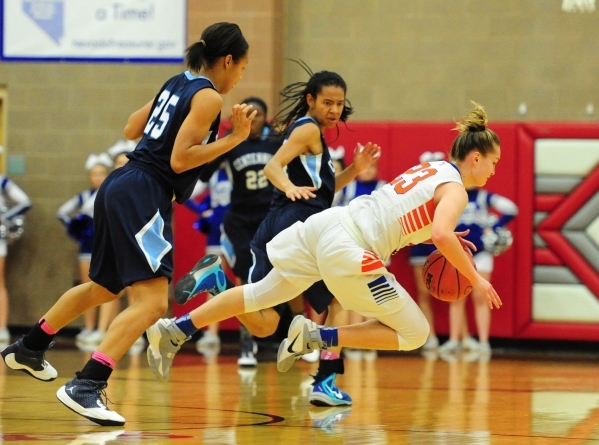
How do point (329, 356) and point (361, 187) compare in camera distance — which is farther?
point (361, 187)

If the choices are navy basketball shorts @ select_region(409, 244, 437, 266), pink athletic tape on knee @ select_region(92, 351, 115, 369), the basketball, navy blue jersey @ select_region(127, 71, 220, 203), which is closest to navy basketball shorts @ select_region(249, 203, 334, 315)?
the basketball

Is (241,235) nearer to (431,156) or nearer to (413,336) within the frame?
(431,156)

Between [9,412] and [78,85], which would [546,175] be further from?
[9,412]

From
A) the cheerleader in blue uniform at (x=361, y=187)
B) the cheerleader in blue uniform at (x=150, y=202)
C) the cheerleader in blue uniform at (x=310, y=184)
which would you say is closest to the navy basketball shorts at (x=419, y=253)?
the cheerleader in blue uniform at (x=361, y=187)

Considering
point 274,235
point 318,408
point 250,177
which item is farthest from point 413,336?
point 250,177

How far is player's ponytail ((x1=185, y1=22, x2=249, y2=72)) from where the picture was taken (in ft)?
14.5

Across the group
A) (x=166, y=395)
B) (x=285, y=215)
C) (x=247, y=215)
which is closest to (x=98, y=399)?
(x=166, y=395)

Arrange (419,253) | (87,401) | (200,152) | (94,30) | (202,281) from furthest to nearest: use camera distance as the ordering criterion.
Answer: (94,30), (419,253), (202,281), (200,152), (87,401)

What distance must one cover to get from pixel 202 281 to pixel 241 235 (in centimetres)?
261

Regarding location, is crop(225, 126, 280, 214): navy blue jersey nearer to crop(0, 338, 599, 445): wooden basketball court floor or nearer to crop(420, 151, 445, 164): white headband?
crop(0, 338, 599, 445): wooden basketball court floor

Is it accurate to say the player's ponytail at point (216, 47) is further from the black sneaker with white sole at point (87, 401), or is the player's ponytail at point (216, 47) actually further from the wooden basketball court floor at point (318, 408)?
the wooden basketball court floor at point (318, 408)

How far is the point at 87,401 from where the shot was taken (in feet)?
13.5

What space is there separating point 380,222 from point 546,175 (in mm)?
4792

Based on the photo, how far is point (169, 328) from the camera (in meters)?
4.68
